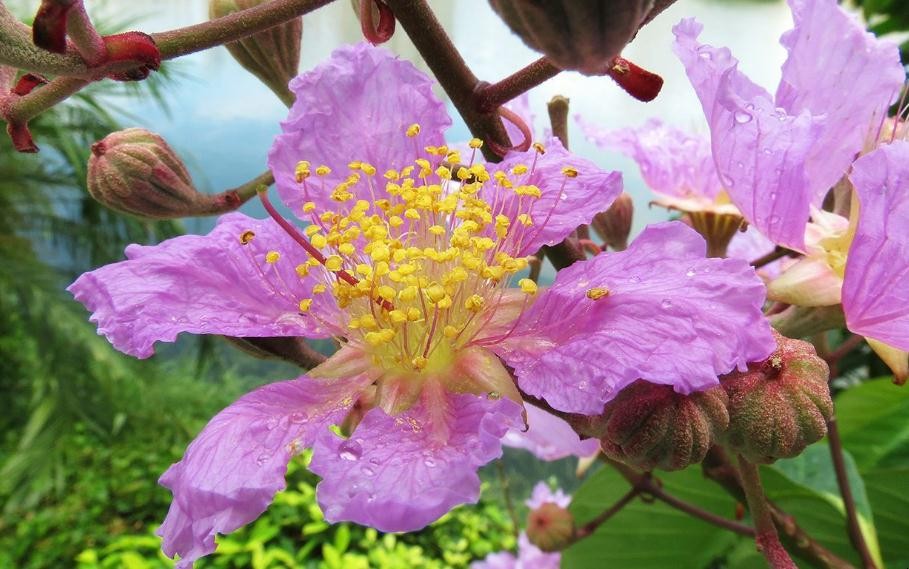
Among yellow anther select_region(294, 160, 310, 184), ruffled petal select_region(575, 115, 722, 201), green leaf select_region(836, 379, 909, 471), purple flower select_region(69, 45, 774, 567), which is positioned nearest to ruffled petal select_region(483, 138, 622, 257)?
→ purple flower select_region(69, 45, 774, 567)

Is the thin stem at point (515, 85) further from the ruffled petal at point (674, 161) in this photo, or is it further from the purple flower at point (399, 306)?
the ruffled petal at point (674, 161)

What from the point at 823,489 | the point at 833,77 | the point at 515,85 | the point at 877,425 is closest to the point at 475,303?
the point at 515,85

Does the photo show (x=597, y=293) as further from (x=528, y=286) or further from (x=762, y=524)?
(x=762, y=524)

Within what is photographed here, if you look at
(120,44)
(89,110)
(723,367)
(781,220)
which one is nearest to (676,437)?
(723,367)

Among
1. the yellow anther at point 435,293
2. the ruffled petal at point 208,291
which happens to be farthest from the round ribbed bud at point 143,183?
the yellow anther at point 435,293

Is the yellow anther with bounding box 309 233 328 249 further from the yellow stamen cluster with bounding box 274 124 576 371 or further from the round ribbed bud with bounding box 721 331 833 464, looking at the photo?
the round ribbed bud with bounding box 721 331 833 464
